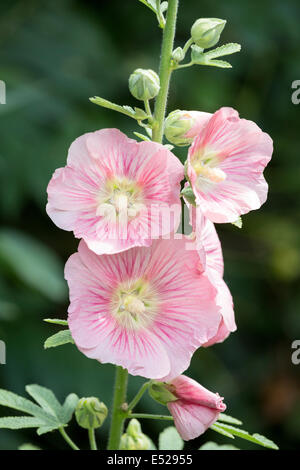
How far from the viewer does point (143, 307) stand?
130 cm

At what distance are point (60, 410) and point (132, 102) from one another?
212 centimetres

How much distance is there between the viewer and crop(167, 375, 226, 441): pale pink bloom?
1.29 meters

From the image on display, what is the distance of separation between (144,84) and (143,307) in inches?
15.2

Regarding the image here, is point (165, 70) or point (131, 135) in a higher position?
point (131, 135)

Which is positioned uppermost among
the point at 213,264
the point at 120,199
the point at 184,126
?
the point at 184,126

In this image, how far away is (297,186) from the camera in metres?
3.64

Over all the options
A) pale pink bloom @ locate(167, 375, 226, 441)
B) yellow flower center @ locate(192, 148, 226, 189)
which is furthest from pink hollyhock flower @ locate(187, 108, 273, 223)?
pale pink bloom @ locate(167, 375, 226, 441)

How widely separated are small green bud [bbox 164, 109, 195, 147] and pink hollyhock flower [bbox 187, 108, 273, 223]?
0.03 m

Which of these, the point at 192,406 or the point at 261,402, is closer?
the point at 192,406

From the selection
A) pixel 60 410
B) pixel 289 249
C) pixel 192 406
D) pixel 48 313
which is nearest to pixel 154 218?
pixel 192 406

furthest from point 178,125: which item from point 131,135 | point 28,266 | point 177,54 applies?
point 131,135

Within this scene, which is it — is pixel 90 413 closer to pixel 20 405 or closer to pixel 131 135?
pixel 20 405

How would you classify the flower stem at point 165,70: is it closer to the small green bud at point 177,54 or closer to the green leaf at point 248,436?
the small green bud at point 177,54

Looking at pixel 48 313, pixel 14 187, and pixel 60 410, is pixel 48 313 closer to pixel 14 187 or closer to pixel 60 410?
pixel 14 187
